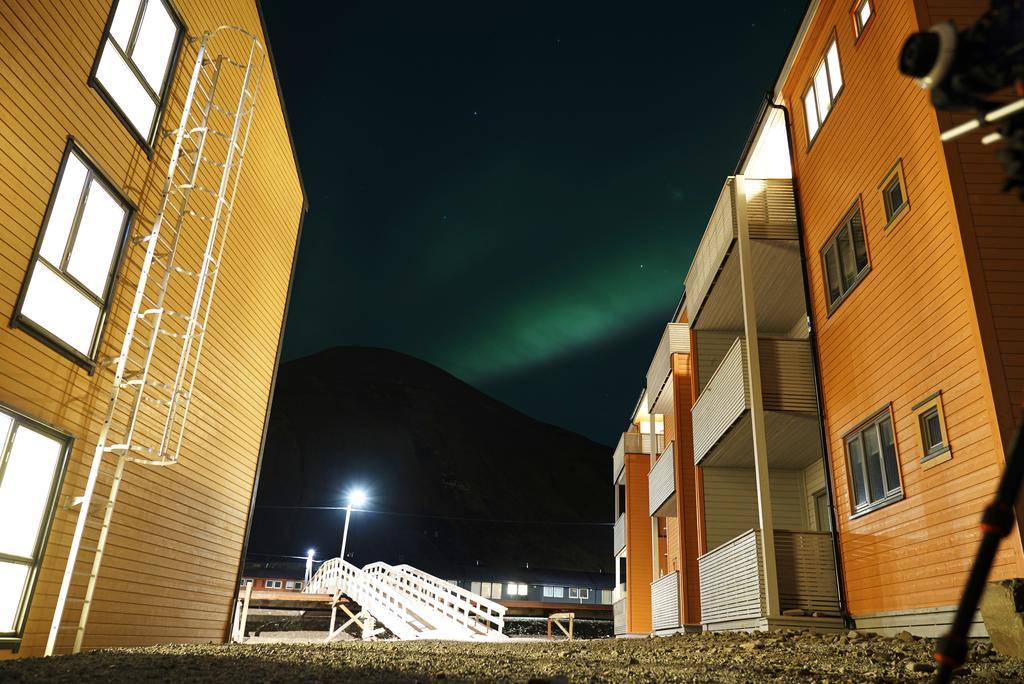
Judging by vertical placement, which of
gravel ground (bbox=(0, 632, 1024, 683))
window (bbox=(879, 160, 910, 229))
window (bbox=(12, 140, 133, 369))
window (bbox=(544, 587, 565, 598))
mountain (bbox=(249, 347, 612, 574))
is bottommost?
gravel ground (bbox=(0, 632, 1024, 683))

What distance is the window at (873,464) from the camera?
10.6 meters

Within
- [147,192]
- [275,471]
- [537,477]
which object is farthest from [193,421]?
[537,477]

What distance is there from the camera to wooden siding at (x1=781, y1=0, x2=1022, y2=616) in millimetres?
8539

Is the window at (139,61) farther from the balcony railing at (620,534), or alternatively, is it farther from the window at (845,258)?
the balcony railing at (620,534)

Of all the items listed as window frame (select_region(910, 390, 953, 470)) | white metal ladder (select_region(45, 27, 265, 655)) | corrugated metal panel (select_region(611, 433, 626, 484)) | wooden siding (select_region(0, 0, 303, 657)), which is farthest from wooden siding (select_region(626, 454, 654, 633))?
white metal ladder (select_region(45, 27, 265, 655))

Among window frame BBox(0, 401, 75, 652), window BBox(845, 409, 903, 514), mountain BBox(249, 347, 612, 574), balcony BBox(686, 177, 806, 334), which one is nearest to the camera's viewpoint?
window frame BBox(0, 401, 75, 652)

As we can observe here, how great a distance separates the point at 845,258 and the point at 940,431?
4246 millimetres

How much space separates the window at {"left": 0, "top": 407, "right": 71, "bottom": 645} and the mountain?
92685 millimetres

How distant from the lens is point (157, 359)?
35.7 feet

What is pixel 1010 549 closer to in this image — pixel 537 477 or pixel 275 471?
pixel 275 471

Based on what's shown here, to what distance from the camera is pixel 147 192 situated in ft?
34.5

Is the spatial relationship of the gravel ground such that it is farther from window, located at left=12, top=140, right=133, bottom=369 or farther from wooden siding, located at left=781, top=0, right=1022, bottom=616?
window, located at left=12, top=140, right=133, bottom=369

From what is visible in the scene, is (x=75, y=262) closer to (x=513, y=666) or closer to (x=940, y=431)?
(x=513, y=666)

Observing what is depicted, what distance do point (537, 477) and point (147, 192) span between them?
148 metres
